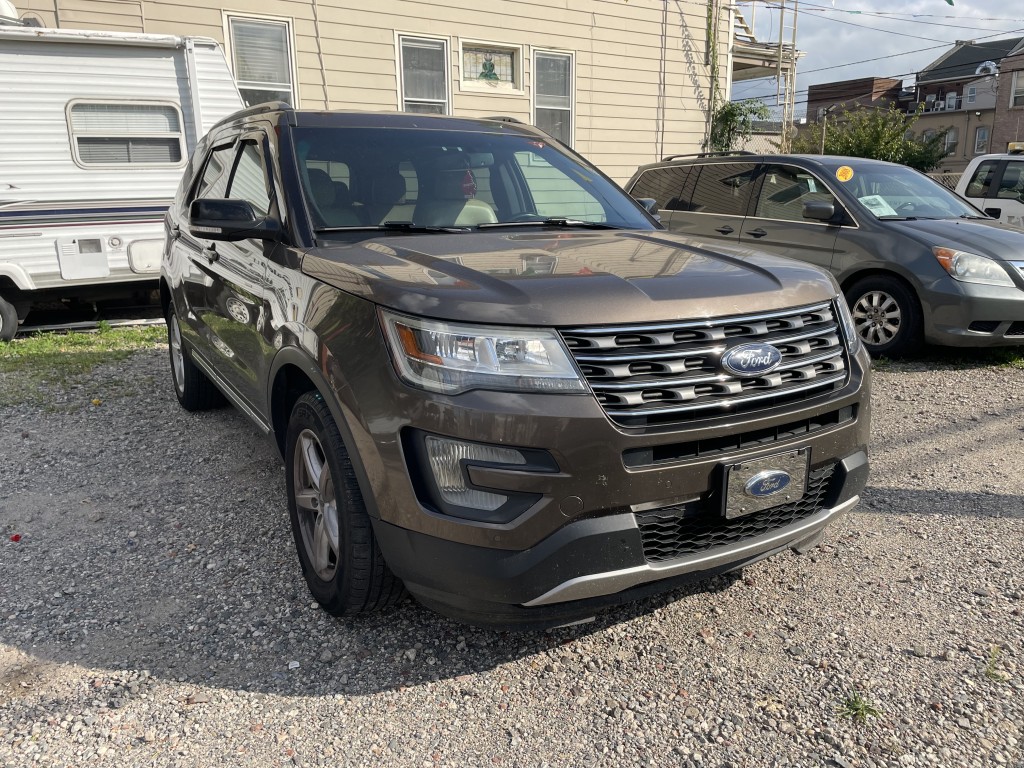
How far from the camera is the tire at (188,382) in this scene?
512 centimetres

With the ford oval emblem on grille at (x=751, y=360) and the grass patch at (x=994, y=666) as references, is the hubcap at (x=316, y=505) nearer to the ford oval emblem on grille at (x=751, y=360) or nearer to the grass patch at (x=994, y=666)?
the ford oval emblem on grille at (x=751, y=360)

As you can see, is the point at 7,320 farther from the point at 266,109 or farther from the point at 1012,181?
the point at 1012,181

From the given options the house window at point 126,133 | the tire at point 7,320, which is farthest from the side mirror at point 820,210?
the tire at point 7,320

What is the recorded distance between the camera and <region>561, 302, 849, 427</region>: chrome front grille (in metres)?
2.20

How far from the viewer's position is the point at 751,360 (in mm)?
2354

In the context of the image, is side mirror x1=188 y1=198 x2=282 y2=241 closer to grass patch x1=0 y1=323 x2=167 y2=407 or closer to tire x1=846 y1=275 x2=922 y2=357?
grass patch x1=0 y1=323 x2=167 y2=407

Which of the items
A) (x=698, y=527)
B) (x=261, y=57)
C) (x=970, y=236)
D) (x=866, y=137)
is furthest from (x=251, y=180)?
(x=866, y=137)

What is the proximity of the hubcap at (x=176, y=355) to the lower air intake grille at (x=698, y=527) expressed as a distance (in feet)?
12.6

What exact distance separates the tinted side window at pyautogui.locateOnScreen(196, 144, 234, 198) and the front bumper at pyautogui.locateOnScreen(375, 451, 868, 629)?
8.50ft

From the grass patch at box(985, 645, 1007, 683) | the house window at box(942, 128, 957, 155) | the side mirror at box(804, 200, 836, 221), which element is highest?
the house window at box(942, 128, 957, 155)

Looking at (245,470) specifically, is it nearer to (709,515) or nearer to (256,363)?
(256,363)

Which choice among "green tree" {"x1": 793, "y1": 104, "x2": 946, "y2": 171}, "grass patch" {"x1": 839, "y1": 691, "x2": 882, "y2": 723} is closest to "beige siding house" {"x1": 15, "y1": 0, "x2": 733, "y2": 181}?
"grass patch" {"x1": 839, "y1": 691, "x2": 882, "y2": 723}

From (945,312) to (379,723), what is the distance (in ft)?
18.4

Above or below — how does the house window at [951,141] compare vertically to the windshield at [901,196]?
above
